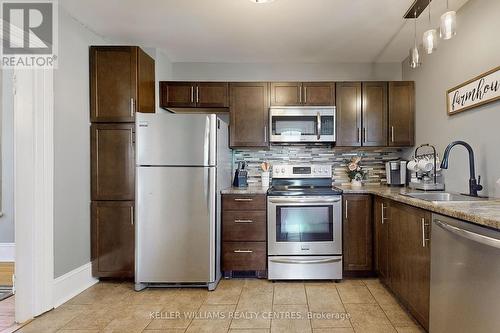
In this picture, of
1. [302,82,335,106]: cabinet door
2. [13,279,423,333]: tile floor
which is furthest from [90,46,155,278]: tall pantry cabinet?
[302,82,335,106]: cabinet door

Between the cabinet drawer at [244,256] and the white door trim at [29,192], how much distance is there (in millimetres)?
1495

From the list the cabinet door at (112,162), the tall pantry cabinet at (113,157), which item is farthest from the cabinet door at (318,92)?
the cabinet door at (112,162)

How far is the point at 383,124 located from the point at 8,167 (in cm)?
443

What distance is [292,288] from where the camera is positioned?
273 centimetres

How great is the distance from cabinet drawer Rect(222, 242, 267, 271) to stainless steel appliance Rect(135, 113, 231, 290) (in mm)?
261

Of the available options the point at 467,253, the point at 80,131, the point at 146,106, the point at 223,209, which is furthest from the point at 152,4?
the point at 467,253

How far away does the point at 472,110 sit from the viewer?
87.7 inches

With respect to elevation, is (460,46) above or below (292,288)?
above

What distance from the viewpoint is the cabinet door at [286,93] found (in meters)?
3.29

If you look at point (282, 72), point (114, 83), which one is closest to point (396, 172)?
point (282, 72)

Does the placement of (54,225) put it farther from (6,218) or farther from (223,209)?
(6,218)

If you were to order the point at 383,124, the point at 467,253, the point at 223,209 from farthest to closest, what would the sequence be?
1. the point at 383,124
2. the point at 223,209
3. the point at 467,253

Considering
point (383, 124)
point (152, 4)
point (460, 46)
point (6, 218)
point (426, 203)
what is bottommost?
point (6, 218)

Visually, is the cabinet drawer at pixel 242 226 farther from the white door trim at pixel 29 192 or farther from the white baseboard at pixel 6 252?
the white baseboard at pixel 6 252
